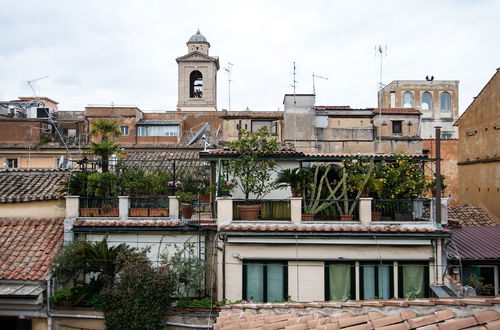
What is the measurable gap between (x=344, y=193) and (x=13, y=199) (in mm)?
11043

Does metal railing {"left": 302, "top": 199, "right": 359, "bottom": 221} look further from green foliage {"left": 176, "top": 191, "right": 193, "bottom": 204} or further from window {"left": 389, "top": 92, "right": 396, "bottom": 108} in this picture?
window {"left": 389, "top": 92, "right": 396, "bottom": 108}

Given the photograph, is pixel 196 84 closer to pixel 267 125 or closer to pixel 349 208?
pixel 267 125

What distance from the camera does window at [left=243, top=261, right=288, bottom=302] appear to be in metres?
13.9

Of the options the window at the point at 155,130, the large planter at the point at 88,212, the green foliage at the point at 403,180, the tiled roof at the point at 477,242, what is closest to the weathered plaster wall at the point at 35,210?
the large planter at the point at 88,212

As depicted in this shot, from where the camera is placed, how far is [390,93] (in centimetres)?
5462

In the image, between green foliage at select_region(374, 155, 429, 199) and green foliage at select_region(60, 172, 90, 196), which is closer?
green foliage at select_region(374, 155, 429, 199)

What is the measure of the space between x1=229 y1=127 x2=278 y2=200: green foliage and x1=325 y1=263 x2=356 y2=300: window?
10.8 ft

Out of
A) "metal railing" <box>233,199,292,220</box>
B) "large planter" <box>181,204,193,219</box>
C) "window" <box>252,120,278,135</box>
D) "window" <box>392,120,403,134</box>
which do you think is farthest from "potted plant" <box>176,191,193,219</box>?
"window" <box>392,120,403,134</box>

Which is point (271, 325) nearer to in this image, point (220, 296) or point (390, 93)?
point (220, 296)

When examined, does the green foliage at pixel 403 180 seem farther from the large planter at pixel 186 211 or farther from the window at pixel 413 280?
the large planter at pixel 186 211

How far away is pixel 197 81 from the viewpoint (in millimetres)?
54906

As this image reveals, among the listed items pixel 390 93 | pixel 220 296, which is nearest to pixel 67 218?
pixel 220 296

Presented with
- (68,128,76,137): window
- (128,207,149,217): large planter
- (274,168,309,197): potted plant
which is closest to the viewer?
(274,168,309,197): potted plant

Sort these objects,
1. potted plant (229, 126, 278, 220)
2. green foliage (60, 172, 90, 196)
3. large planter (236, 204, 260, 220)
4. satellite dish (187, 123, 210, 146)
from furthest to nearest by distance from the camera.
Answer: satellite dish (187, 123, 210, 146) < green foliage (60, 172, 90, 196) < potted plant (229, 126, 278, 220) < large planter (236, 204, 260, 220)
